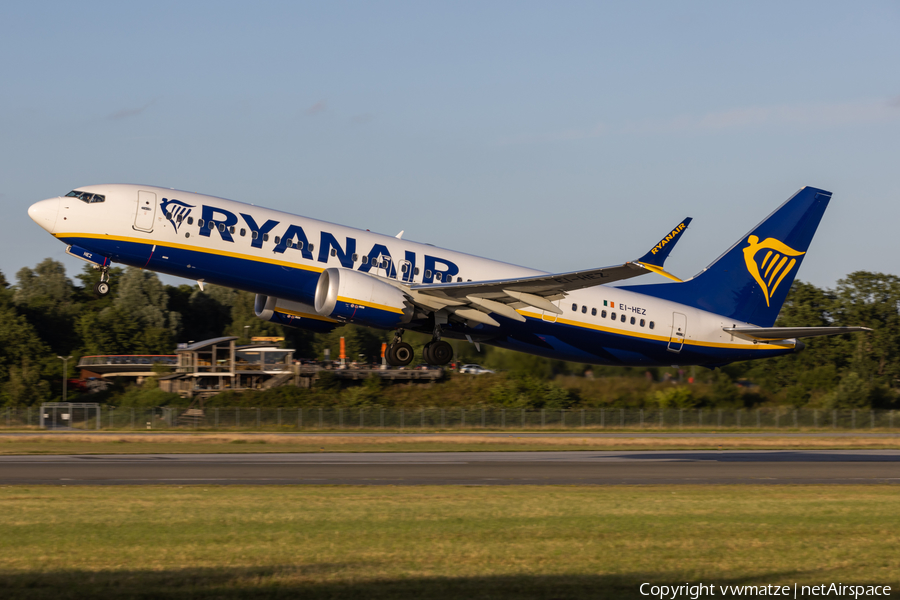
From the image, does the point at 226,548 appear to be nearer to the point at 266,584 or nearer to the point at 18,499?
→ the point at 266,584

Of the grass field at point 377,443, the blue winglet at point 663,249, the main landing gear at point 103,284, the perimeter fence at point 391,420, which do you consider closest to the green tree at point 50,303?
the perimeter fence at point 391,420

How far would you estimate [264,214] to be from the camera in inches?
1227

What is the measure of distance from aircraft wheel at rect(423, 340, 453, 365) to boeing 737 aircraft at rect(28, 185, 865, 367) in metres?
0.05

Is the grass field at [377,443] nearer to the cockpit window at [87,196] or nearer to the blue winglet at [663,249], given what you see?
the cockpit window at [87,196]

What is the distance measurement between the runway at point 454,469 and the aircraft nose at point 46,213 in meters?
8.13

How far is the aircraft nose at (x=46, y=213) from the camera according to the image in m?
29.9

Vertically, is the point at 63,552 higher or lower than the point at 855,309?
lower

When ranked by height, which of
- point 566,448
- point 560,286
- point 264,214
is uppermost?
point 264,214

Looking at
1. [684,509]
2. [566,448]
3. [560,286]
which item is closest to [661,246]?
[560,286]

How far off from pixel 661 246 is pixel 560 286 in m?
4.09

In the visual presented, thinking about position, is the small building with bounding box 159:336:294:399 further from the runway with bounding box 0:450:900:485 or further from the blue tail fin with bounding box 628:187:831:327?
the blue tail fin with bounding box 628:187:831:327

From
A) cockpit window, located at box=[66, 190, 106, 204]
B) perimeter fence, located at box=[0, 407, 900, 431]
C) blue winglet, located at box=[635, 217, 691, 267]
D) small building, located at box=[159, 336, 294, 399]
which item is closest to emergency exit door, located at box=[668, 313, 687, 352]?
blue winglet, located at box=[635, 217, 691, 267]

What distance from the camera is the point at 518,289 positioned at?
31.8m

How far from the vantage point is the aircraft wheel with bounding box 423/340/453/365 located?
33562mm
